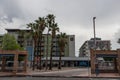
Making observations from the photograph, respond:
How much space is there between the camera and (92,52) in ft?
131

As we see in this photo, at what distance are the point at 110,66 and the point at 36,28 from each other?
24.7 metres

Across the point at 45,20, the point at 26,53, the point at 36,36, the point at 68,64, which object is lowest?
the point at 68,64

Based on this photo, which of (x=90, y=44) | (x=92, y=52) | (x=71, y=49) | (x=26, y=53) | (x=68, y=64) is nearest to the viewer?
(x=90, y=44)

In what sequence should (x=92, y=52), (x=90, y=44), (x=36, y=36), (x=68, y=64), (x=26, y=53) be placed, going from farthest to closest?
(x=68, y=64)
(x=36, y=36)
(x=26, y=53)
(x=92, y=52)
(x=90, y=44)

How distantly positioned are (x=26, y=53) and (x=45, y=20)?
61.3 feet

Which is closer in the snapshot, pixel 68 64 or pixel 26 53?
pixel 26 53

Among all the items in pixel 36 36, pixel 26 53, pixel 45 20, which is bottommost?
pixel 26 53

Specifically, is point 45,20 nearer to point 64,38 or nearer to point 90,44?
point 64,38

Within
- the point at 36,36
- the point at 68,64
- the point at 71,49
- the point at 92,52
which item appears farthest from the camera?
the point at 71,49

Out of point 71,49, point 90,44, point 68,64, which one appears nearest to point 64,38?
point 68,64

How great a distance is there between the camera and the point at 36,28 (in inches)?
2367

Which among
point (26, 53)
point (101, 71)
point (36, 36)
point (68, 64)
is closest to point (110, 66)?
point (101, 71)

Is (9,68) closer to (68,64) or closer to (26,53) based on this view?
(26,53)

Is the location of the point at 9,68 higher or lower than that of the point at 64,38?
lower
